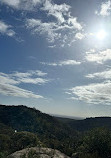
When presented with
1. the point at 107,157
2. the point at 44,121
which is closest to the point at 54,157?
the point at 107,157

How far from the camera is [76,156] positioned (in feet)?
58.9

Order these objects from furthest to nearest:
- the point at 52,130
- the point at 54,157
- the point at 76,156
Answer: the point at 52,130
the point at 76,156
the point at 54,157

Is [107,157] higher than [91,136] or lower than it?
lower

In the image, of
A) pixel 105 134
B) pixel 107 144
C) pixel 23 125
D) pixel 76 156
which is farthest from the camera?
pixel 23 125

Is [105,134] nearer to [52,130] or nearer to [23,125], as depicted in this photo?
[52,130]

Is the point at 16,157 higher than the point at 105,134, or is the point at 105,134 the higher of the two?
the point at 105,134

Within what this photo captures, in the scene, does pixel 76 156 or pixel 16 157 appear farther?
pixel 76 156

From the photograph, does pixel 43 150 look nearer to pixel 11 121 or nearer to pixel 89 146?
pixel 89 146

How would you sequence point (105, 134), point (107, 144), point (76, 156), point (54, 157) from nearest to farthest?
point (54, 157) → point (76, 156) → point (107, 144) → point (105, 134)

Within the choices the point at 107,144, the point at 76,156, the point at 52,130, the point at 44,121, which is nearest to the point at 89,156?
the point at 76,156

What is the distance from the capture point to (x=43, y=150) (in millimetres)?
15055

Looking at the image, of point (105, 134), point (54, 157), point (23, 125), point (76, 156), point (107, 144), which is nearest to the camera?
point (54, 157)

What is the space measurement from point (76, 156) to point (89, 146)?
8.46ft

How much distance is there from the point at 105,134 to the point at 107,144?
167 centimetres
